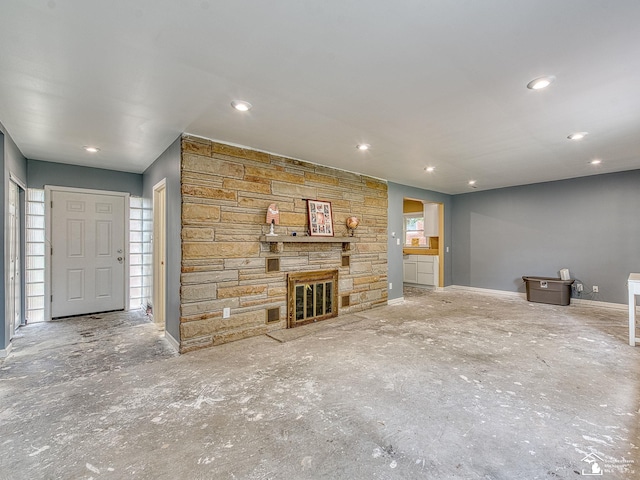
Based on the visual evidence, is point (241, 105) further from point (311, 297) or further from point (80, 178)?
point (80, 178)

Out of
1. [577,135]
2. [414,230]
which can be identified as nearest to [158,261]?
[577,135]

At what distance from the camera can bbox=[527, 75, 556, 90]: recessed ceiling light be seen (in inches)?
84.7

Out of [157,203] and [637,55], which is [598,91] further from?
[157,203]

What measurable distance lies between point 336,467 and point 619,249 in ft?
21.2

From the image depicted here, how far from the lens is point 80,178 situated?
468 centimetres

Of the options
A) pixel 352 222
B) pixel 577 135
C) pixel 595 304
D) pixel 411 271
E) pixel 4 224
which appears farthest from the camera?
pixel 411 271

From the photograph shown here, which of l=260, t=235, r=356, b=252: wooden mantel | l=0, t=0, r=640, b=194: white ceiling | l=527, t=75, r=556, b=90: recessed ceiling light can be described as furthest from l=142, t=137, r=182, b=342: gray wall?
l=527, t=75, r=556, b=90: recessed ceiling light

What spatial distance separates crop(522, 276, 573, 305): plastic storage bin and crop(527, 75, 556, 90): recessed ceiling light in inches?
184

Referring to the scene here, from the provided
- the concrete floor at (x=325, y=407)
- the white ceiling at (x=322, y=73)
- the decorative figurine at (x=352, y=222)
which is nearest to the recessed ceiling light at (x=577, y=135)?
the white ceiling at (x=322, y=73)

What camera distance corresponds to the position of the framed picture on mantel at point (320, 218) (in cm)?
438

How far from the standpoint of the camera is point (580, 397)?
2312 millimetres

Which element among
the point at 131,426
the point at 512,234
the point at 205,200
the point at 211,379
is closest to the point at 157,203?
the point at 205,200

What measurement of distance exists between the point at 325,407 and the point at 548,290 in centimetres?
551

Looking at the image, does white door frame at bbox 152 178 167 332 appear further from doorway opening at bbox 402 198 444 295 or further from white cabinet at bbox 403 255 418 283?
white cabinet at bbox 403 255 418 283
